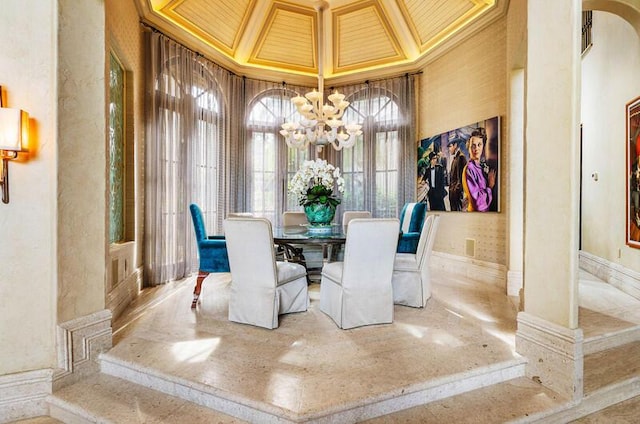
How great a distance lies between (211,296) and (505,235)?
3.81 meters

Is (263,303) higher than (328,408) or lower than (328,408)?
higher

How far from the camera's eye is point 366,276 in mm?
2957

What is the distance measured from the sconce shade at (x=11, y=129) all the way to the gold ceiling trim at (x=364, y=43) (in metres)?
5.38

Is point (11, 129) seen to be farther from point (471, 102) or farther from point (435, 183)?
point (435, 183)

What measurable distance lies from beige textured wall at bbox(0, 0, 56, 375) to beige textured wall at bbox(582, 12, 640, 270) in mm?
5089

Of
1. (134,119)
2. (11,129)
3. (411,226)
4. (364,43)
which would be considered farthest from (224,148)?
(11,129)

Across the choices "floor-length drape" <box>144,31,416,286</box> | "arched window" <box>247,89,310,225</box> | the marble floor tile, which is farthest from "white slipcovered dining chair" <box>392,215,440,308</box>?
"arched window" <box>247,89,310,225</box>

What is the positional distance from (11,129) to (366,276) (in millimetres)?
2600

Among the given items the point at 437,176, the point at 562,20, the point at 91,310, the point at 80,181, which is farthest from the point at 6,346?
the point at 437,176

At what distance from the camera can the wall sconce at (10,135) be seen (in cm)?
192

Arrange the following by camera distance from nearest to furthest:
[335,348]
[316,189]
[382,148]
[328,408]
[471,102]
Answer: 1. [328,408]
2. [335,348]
3. [316,189]
4. [471,102]
5. [382,148]

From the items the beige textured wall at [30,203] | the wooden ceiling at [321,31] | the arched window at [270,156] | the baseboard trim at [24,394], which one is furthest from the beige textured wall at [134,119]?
the arched window at [270,156]

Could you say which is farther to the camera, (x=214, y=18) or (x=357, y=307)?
(x=214, y=18)

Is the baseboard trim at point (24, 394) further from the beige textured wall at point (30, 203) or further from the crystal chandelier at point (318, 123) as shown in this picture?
the crystal chandelier at point (318, 123)
